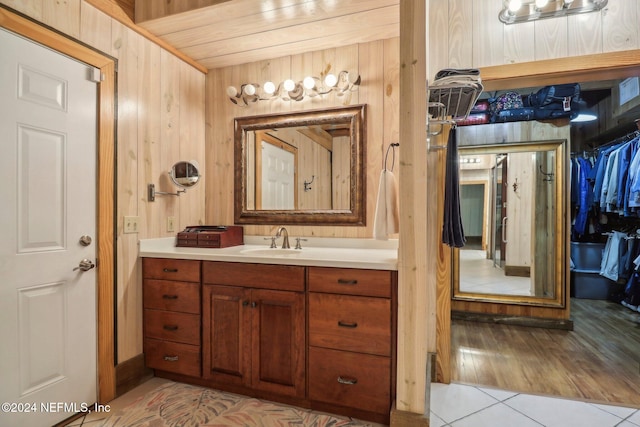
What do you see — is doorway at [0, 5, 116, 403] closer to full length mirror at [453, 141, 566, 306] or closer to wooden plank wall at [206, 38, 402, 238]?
wooden plank wall at [206, 38, 402, 238]

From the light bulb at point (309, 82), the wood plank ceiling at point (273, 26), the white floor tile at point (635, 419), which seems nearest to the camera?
the white floor tile at point (635, 419)

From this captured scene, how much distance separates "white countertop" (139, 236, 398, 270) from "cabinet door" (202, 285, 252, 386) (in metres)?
0.22

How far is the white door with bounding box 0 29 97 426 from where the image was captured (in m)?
1.48

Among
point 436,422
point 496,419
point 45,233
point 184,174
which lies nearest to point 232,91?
point 184,174

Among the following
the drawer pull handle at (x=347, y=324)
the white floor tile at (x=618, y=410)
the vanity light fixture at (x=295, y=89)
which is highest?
the vanity light fixture at (x=295, y=89)

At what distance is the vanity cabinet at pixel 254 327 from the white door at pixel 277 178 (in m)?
0.77

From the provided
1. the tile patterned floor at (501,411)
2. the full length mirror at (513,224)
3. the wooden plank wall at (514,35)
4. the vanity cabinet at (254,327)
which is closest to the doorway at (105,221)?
the tile patterned floor at (501,411)

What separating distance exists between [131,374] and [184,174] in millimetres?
1389

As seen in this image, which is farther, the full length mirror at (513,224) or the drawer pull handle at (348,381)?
the full length mirror at (513,224)

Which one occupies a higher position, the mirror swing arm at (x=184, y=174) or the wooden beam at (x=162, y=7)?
the wooden beam at (x=162, y=7)

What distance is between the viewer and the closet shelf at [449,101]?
68.7 inches

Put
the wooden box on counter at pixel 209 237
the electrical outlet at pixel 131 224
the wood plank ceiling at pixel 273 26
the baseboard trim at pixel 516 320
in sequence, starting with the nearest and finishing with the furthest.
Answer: the wood plank ceiling at pixel 273 26 → the electrical outlet at pixel 131 224 → the wooden box on counter at pixel 209 237 → the baseboard trim at pixel 516 320

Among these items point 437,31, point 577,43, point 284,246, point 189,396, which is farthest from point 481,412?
point 437,31

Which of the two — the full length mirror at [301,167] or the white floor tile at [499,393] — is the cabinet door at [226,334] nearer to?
the full length mirror at [301,167]
